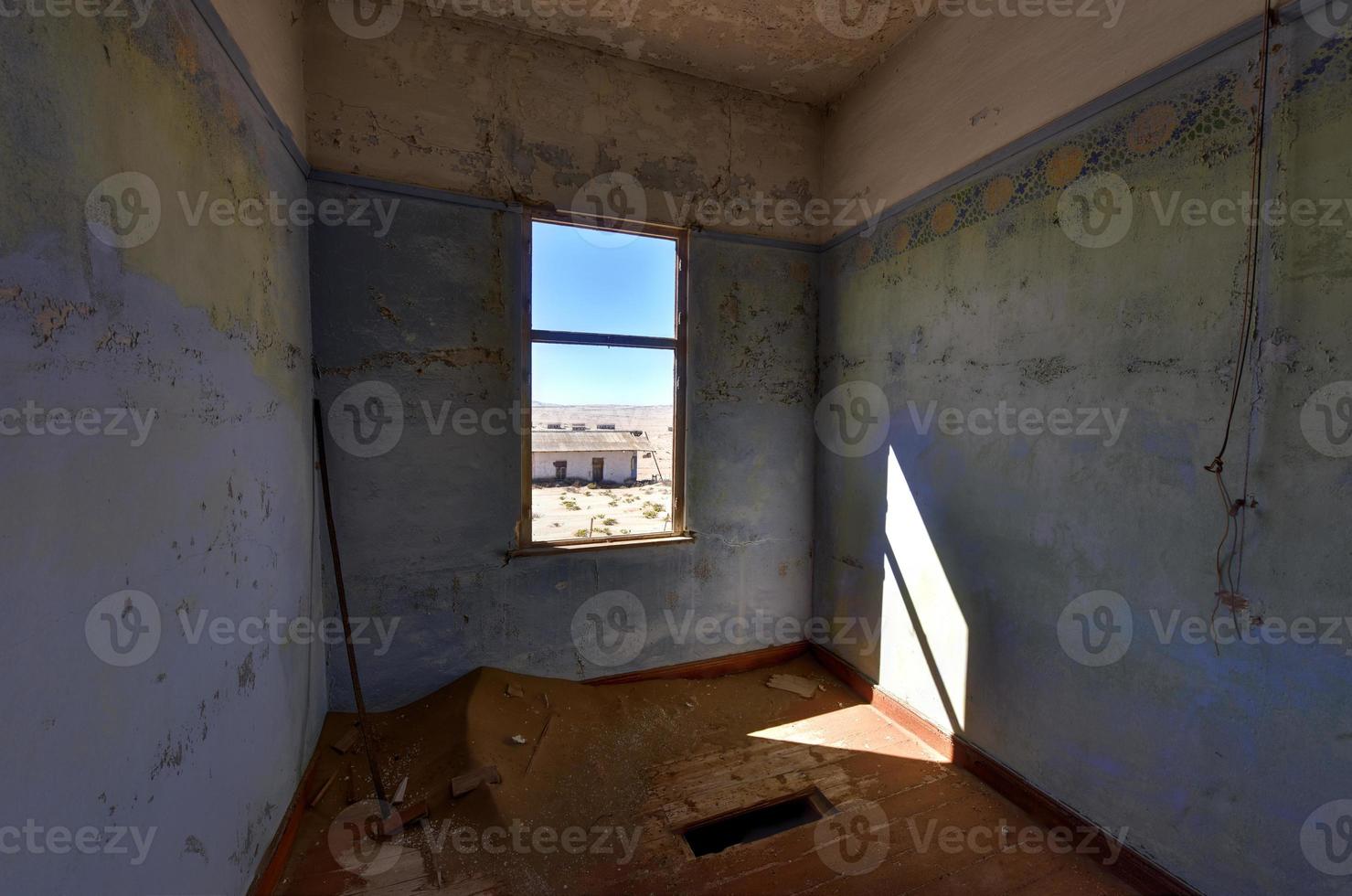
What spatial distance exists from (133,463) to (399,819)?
5.68 feet

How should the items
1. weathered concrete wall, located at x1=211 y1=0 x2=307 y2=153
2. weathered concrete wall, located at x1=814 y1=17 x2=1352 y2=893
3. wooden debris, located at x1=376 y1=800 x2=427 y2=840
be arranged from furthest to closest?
1. wooden debris, located at x1=376 y1=800 x2=427 y2=840
2. weathered concrete wall, located at x1=211 y1=0 x2=307 y2=153
3. weathered concrete wall, located at x1=814 y1=17 x2=1352 y2=893

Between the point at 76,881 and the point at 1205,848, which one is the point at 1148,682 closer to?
the point at 1205,848

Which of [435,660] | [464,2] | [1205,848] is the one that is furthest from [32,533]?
[1205,848]

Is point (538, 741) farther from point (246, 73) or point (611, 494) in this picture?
point (246, 73)

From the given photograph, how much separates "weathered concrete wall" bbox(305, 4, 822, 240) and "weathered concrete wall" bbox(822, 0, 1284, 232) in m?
0.43

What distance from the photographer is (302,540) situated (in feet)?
7.75

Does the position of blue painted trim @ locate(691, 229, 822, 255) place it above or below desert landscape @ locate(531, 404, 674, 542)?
above

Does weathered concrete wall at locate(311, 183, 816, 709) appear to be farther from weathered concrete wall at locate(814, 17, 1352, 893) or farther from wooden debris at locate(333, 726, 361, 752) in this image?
weathered concrete wall at locate(814, 17, 1352, 893)

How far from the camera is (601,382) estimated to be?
3.09 meters

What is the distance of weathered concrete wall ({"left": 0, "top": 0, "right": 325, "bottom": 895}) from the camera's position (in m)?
0.90

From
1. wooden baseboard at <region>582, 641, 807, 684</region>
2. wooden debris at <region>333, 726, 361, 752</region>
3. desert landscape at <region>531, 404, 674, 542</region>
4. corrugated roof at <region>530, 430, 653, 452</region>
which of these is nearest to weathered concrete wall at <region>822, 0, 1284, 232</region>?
desert landscape at <region>531, 404, 674, 542</region>

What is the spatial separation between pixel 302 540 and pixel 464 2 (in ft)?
8.62

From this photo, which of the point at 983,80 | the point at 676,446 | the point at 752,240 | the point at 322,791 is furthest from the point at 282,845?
the point at 983,80

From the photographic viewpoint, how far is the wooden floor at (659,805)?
1.98m
